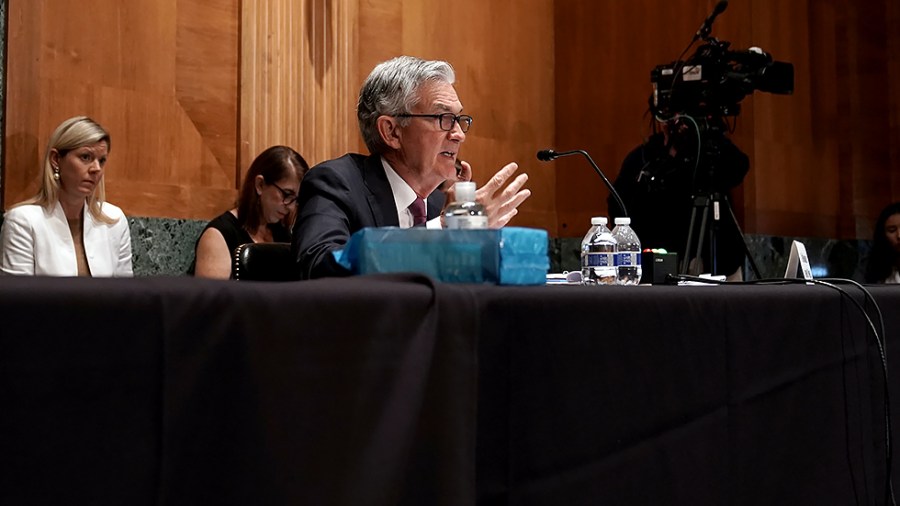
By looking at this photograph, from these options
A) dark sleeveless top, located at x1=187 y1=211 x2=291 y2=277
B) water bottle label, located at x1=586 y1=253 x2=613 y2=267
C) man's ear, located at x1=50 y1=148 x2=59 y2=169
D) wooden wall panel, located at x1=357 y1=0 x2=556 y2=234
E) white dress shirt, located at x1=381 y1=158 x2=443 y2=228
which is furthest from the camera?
wooden wall panel, located at x1=357 y1=0 x2=556 y2=234

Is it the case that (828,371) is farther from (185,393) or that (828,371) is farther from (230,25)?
(230,25)

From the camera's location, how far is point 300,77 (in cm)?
454

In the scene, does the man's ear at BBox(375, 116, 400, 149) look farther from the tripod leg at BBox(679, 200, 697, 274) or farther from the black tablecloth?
the tripod leg at BBox(679, 200, 697, 274)

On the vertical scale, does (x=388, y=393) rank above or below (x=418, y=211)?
below

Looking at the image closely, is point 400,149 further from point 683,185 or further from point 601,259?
point 683,185

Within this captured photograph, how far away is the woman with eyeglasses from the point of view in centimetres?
402

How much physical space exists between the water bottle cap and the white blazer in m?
2.43

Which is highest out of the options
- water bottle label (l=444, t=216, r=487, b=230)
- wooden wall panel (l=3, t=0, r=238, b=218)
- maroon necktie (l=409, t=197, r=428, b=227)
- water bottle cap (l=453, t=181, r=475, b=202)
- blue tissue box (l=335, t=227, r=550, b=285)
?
wooden wall panel (l=3, t=0, r=238, b=218)

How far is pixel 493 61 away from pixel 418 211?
327 centimetres

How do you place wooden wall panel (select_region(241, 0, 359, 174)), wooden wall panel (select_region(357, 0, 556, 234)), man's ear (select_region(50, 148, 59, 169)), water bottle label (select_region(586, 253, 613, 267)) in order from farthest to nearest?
wooden wall panel (select_region(357, 0, 556, 234)) < wooden wall panel (select_region(241, 0, 359, 174)) < man's ear (select_region(50, 148, 59, 169)) < water bottle label (select_region(586, 253, 613, 267))

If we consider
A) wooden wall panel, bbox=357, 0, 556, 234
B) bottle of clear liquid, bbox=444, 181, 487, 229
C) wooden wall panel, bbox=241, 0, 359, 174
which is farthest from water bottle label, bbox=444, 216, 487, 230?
wooden wall panel, bbox=357, 0, 556, 234

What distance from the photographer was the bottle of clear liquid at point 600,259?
7.14 feet

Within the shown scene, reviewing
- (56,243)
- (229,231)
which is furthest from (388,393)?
(229,231)

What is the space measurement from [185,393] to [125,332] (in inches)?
2.7
